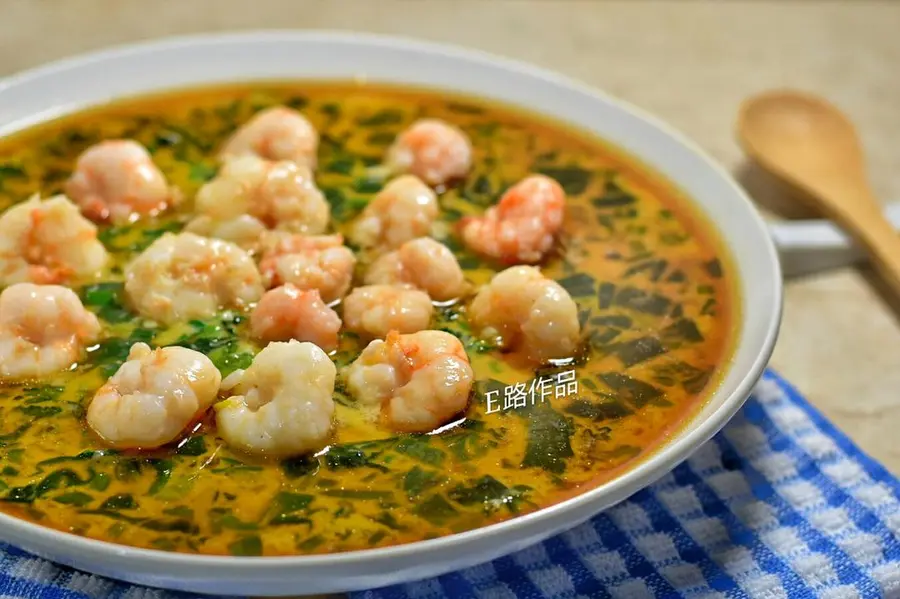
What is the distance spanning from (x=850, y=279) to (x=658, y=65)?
171 cm

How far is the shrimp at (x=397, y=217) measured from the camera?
105 inches

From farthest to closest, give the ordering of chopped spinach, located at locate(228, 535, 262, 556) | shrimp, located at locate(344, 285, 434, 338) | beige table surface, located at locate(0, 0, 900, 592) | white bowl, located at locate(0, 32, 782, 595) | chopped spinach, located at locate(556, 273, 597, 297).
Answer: beige table surface, located at locate(0, 0, 900, 592) → chopped spinach, located at locate(556, 273, 597, 297) → shrimp, located at locate(344, 285, 434, 338) → chopped spinach, located at locate(228, 535, 262, 556) → white bowl, located at locate(0, 32, 782, 595)

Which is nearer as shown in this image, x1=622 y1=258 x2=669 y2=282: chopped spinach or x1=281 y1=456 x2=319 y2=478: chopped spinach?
x1=281 y1=456 x2=319 y2=478: chopped spinach

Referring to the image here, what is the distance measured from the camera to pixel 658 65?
457 centimetres

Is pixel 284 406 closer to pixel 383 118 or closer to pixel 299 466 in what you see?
pixel 299 466

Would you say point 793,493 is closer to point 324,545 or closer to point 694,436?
point 694,436

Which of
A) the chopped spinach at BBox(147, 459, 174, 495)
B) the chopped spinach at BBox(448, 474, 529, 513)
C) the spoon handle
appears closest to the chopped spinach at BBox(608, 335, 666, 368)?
the chopped spinach at BBox(448, 474, 529, 513)

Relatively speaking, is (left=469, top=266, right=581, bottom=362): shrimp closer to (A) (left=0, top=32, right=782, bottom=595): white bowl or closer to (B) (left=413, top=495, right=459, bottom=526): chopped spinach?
(A) (left=0, top=32, right=782, bottom=595): white bowl

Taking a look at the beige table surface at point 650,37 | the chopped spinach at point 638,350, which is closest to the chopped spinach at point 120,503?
the chopped spinach at point 638,350

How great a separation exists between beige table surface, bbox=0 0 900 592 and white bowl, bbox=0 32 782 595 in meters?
0.82

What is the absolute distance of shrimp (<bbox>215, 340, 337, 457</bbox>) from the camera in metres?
2.01

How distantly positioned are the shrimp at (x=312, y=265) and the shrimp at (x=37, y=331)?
456 millimetres

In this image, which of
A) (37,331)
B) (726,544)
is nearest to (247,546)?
(37,331)

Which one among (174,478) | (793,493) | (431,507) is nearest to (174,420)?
(174,478)
